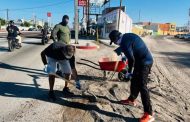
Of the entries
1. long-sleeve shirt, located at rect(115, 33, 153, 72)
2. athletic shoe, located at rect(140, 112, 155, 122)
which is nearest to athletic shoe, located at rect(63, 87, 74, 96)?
long-sleeve shirt, located at rect(115, 33, 153, 72)

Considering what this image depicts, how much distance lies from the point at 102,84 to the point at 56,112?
10.3 ft

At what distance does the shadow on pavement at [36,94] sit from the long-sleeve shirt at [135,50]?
49.4 inches

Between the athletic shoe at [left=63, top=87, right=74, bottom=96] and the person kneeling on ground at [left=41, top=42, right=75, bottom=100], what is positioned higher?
the person kneeling on ground at [left=41, top=42, right=75, bottom=100]

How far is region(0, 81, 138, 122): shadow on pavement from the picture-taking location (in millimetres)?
7358

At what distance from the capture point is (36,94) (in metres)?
8.67

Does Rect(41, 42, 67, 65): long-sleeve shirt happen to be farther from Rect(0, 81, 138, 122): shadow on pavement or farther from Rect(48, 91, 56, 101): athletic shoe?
Rect(0, 81, 138, 122): shadow on pavement


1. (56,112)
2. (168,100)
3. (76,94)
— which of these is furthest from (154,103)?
(56,112)

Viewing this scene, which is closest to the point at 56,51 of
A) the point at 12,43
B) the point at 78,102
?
the point at 78,102

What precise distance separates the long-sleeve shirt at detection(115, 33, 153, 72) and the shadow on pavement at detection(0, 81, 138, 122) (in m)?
1.25

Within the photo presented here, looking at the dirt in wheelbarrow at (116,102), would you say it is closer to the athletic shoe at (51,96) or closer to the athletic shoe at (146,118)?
the athletic shoe at (146,118)

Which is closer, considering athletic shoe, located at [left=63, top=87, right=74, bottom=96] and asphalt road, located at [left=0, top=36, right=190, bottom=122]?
asphalt road, located at [left=0, top=36, right=190, bottom=122]

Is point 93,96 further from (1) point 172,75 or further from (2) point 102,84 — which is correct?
(1) point 172,75

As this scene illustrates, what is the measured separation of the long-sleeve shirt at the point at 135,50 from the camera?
261 inches

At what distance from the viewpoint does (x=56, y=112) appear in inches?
284
